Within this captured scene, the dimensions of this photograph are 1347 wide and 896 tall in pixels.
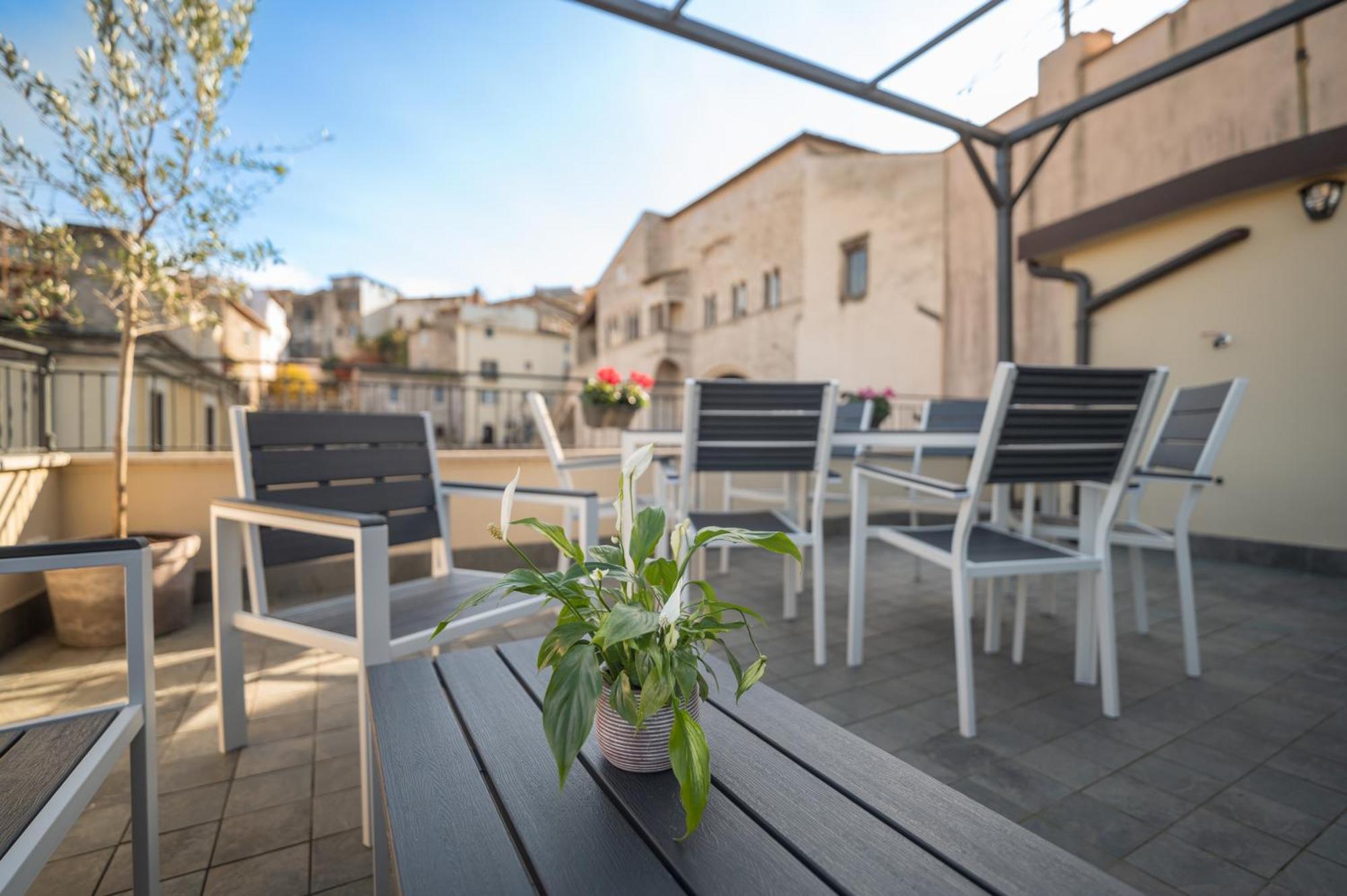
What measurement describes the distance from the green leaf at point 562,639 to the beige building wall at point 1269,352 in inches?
201

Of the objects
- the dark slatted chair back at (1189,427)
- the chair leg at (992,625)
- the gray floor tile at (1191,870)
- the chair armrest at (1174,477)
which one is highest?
the dark slatted chair back at (1189,427)

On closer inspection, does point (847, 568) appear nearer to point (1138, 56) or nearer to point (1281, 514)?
point (1281, 514)

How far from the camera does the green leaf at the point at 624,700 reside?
26.3 inches

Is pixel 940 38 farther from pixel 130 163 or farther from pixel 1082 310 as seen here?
pixel 130 163

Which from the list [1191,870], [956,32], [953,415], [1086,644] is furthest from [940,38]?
[1191,870]

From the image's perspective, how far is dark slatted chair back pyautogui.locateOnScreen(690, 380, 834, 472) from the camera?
2291 millimetres

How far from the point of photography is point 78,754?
Result: 0.87 meters

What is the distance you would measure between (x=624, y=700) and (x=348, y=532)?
35.1 inches

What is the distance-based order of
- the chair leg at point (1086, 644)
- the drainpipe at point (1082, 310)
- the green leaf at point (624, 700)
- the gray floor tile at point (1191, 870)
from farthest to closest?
the drainpipe at point (1082, 310)
the chair leg at point (1086, 644)
the gray floor tile at point (1191, 870)
the green leaf at point (624, 700)

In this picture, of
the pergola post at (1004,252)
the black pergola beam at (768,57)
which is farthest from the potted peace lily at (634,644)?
the pergola post at (1004,252)

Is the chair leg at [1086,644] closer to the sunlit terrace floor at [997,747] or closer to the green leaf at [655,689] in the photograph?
the sunlit terrace floor at [997,747]

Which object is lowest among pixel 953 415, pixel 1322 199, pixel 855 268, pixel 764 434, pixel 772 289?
pixel 764 434

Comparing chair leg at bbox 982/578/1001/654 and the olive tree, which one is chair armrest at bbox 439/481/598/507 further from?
the olive tree

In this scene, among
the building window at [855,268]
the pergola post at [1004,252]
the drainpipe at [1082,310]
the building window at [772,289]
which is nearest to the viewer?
the pergola post at [1004,252]
